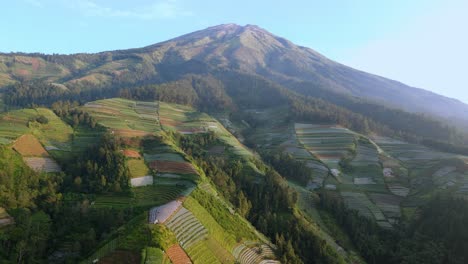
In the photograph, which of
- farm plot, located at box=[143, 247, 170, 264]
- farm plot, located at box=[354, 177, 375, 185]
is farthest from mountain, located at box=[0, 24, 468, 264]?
farm plot, located at box=[354, 177, 375, 185]

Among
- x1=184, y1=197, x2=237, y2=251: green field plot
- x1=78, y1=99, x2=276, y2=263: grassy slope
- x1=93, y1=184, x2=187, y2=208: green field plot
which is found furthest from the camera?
x1=93, y1=184, x2=187, y2=208: green field plot

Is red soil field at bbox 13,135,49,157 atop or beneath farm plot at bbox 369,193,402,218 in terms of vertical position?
atop

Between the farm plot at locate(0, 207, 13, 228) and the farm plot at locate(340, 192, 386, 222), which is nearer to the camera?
the farm plot at locate(0, 207, 13, 228)

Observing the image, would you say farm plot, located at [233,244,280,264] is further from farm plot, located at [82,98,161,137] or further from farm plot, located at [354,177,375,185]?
farm plot, located at [82,98,161,137]

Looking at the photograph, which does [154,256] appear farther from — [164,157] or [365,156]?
[365,156]

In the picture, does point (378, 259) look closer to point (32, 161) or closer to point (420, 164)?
point (420, 164)

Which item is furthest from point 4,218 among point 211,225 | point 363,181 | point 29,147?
point 363,181

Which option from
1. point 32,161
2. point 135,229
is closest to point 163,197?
point 135,229
